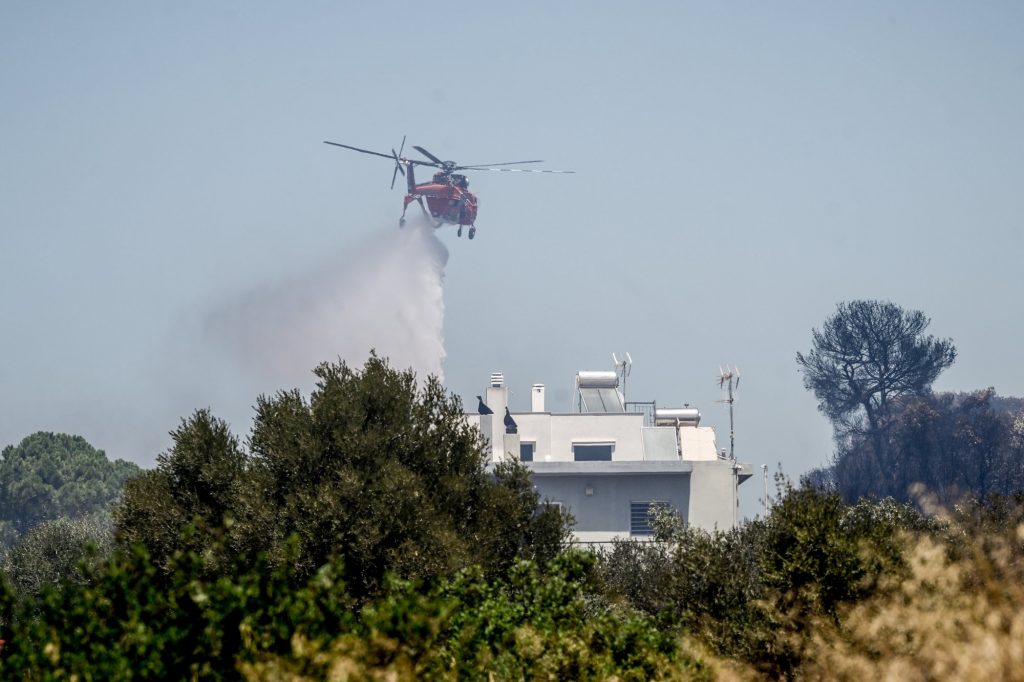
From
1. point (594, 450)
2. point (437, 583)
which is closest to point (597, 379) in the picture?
point (594, 450)

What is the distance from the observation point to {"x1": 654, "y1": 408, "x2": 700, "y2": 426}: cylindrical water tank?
13250 centimetres

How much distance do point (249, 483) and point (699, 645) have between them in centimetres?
1683

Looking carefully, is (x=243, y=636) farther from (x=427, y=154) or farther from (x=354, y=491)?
(x=427, y=154)

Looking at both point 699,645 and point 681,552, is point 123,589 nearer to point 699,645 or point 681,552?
point 699,645

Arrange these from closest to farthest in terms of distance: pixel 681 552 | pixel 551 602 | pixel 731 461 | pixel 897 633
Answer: pixel 897 633
pixel 551 602
pixel 681 552
pixel 731 461

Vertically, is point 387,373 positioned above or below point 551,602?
above

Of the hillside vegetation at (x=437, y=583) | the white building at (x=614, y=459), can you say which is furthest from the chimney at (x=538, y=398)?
the hillside vegetation at (x=437, y=583)

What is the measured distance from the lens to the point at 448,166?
189500 mm

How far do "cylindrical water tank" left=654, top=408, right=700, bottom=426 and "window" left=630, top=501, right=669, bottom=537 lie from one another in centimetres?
2151

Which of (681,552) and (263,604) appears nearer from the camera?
(263,604)

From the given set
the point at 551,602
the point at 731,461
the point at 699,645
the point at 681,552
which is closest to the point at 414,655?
the point at 551,602

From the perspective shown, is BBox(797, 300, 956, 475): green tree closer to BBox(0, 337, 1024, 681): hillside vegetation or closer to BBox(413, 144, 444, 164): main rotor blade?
BBox(413, 144, 444, 164): main rotor blade

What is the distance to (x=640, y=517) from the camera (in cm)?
11069

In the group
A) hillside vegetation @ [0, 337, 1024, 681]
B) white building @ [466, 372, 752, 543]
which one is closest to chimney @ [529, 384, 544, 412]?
white building @ [466, 372, 752, 543]
